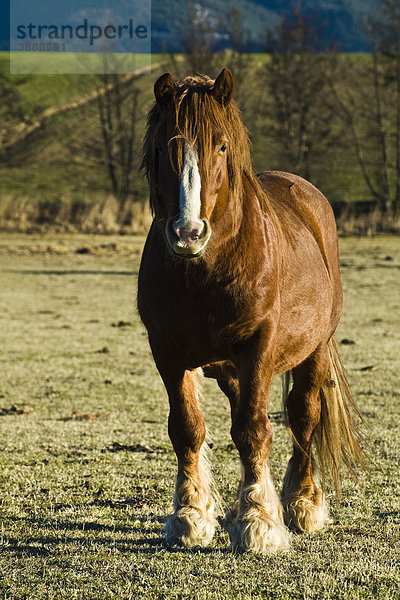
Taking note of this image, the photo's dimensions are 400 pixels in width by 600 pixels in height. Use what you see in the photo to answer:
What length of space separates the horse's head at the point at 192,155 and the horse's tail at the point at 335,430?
5.76ft

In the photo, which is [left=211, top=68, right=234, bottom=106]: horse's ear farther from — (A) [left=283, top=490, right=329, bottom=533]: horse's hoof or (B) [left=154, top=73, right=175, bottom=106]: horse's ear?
(A) [left=283, top=490, right=329, bottom=533]: horse's hoof

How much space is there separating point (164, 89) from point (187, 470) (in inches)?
72.9

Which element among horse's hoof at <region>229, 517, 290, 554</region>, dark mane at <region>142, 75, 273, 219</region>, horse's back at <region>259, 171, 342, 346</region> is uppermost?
dark mane at <region>142, 75, 273, 219</region>

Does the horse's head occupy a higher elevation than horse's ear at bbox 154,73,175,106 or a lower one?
lower

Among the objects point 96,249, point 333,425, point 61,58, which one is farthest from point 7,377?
point 61,58

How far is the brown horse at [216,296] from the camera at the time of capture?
121 inches

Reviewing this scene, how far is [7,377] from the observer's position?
8.61 m

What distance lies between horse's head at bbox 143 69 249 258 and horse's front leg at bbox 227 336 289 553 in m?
0.73

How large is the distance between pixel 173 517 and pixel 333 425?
132cm

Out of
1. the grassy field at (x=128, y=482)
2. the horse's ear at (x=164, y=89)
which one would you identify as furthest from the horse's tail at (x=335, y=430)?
the horse's ear at (x=164, y=89)

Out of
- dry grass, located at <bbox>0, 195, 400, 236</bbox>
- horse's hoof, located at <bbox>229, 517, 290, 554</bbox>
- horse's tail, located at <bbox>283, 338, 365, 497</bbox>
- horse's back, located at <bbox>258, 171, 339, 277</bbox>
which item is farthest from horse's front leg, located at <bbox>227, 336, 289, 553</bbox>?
dry grass, located at <bbox>0, 195, 400, 236</bbox>

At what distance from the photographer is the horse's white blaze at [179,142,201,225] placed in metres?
2.91

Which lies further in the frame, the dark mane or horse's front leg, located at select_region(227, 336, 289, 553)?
horse's front leg, located at select_region(227, 336, 289, 553)

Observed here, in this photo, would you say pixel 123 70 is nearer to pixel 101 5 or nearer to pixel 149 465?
pixel 101 5
